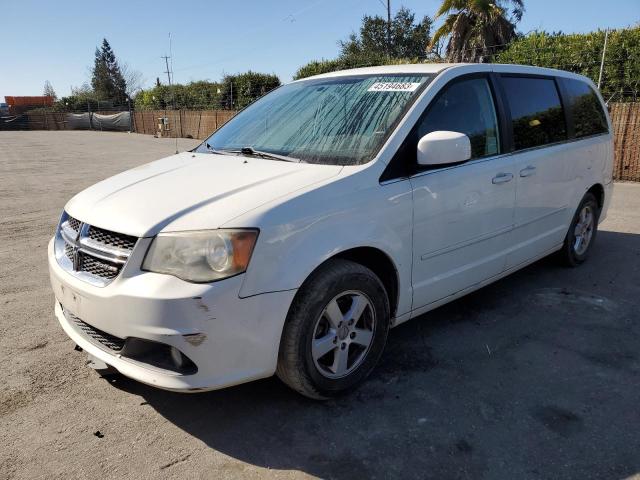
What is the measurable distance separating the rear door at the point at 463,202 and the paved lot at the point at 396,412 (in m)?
0.46

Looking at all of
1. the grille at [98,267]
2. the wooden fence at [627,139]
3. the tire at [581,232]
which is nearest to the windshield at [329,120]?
the grille at [98,267]

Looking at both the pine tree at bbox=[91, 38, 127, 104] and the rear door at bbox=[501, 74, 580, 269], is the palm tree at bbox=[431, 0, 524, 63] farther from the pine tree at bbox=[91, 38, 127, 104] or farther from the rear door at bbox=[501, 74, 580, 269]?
the pine tree at bbox=[91, 38, 127, 104]

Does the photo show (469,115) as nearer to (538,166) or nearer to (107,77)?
(538,166)

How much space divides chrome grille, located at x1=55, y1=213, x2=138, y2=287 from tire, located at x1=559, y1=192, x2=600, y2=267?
396cm

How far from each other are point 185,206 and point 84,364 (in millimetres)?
1468

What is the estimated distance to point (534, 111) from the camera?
407cm

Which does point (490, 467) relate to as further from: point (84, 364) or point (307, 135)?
point (84, 364)

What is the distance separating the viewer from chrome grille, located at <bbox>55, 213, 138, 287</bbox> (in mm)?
2420

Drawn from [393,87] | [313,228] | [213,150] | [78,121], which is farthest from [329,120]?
[78,121]

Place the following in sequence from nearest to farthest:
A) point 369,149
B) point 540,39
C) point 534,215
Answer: point 369,149, point 534,215, point 540,39

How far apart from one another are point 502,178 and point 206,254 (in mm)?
2237

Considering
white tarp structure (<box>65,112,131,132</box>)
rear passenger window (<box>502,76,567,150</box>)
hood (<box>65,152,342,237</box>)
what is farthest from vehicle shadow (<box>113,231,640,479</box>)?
white tarp structure (<box>65,112,131,132</box>)

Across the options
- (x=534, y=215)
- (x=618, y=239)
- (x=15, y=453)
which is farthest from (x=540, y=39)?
(x=15, y=453)

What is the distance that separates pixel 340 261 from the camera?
269 cm
